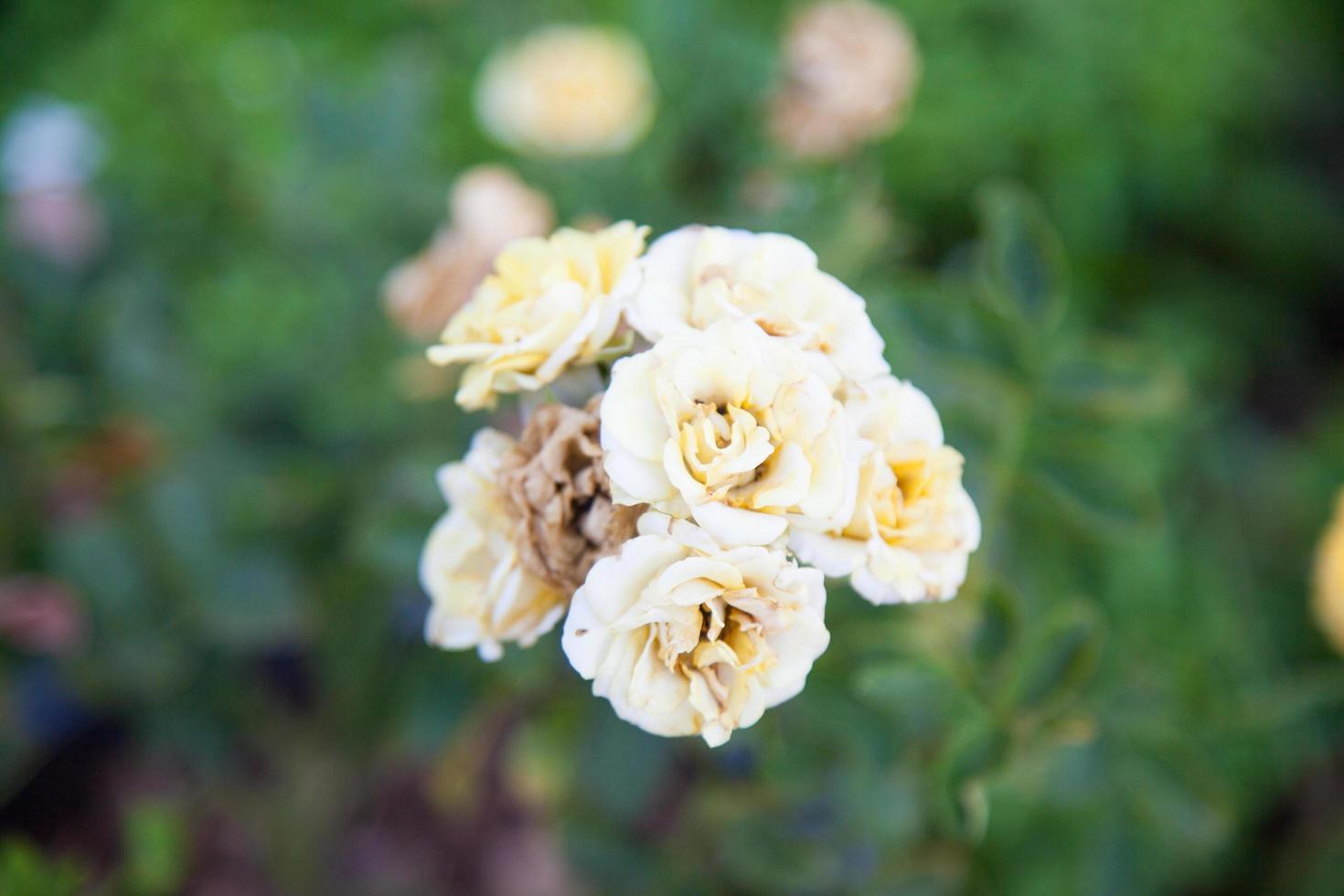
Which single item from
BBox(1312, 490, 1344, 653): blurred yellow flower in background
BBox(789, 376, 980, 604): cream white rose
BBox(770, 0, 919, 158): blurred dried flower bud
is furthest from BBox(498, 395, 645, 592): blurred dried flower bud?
BBox(1312, 490, 1344, 653): blurred yellow flower in background

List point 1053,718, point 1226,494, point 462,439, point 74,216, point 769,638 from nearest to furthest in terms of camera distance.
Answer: point 769,638
point 1053,718
point 462,439
point 74,216
point 1226,494

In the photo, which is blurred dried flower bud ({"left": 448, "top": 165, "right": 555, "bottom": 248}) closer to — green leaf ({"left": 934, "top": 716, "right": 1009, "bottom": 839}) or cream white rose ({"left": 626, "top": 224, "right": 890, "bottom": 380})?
cream white rose ({"left": 626, "top": 224, "right": 890, "bottom": 380})

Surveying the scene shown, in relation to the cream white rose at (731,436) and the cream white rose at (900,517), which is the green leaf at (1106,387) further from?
the cream white rose at (731,436)

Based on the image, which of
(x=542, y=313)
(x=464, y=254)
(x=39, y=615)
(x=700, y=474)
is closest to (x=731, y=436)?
(x=700, y=474)

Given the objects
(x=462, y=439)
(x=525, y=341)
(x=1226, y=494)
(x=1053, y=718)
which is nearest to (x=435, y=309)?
(x=462, y=439)

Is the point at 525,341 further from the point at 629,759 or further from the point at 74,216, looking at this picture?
the point at 74,216

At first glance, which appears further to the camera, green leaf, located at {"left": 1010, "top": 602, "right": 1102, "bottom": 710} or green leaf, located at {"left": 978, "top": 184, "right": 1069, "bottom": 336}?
green leaf, located at {"left": 978, "top": 184, "right": 1069, "bottom": 336}
